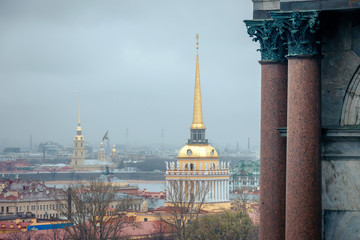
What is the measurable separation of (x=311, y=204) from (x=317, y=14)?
2208 millimetres

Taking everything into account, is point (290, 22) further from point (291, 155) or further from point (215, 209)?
point (215, 209)

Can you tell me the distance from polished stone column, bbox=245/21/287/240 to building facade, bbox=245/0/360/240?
71 mm

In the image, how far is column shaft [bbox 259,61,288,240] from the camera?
1283 centimetres

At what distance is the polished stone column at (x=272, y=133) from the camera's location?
1281cm

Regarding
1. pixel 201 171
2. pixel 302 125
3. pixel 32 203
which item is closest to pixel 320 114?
pixel 302 125

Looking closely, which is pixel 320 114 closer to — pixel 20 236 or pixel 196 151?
pixel 20 236

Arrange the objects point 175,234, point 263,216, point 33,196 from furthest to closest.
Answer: point 33,196, point 175,234, point 263,216

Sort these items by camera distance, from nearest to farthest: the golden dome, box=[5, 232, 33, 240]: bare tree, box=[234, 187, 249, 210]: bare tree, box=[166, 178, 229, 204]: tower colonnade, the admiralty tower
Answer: box=[5, 232, 33, 240]: bare tree < box=[234, 187, 249, 210]: bare tree < box=[166, 178, 229, 204]: tower colonnade < the admiralty tower < the golden dome

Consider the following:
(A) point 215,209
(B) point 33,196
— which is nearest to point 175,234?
(A) point 215,209

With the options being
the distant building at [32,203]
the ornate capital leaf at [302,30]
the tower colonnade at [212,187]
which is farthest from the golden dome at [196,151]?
the ornate capital leaf at [302,30]

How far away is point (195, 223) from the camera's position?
207ft

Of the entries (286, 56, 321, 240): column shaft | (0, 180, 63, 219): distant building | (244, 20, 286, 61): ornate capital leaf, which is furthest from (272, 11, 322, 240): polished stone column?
(0, 180, 63, 219): distant building

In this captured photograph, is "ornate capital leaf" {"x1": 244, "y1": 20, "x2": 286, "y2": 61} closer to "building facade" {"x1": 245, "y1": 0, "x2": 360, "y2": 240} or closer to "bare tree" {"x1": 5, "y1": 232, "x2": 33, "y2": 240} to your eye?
"building facade" {"x1": 245, "y1": 0, "x2": 360, "y2": 240}

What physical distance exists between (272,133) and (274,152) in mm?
245
